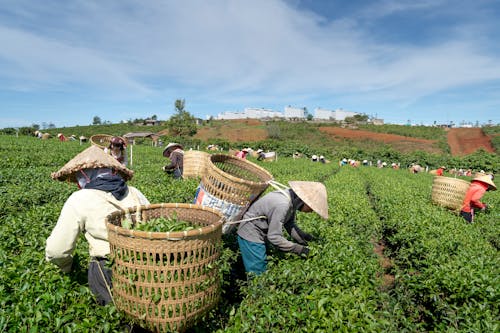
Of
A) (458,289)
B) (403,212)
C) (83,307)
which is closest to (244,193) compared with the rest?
(83,307)

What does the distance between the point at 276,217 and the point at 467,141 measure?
74920 mm

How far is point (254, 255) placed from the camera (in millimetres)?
3869

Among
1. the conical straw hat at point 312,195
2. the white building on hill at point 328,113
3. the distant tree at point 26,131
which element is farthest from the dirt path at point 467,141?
the white building on hill at point 328,113

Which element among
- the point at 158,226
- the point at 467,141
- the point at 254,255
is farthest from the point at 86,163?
the point at 467,141

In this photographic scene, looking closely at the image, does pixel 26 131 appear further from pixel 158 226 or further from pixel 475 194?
pixel 475 194

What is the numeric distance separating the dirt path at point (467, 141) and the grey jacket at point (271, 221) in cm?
6148

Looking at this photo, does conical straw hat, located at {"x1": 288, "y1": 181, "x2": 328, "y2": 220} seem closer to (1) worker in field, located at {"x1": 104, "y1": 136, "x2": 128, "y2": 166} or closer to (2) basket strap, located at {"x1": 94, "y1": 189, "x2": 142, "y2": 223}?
(2) basket strap, located at {"x1": 94, "y1": 189, "x2": 142, "y2": 223}

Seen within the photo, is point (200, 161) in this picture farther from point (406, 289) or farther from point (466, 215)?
point (466, 215)

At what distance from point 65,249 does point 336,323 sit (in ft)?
7.42

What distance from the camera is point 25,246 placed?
3781 millimetres

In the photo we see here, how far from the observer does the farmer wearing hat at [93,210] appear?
258cm

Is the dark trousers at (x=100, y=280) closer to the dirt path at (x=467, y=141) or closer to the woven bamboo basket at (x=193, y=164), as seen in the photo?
the woven bamboo basket at (x=193, y=164)

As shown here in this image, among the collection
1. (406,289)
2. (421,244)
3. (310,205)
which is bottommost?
(406,289)

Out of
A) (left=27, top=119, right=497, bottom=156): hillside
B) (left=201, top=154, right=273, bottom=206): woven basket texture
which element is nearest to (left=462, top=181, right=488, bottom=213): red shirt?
→ (left=201, top=154, right=273, bottom=206): woven basket texture
